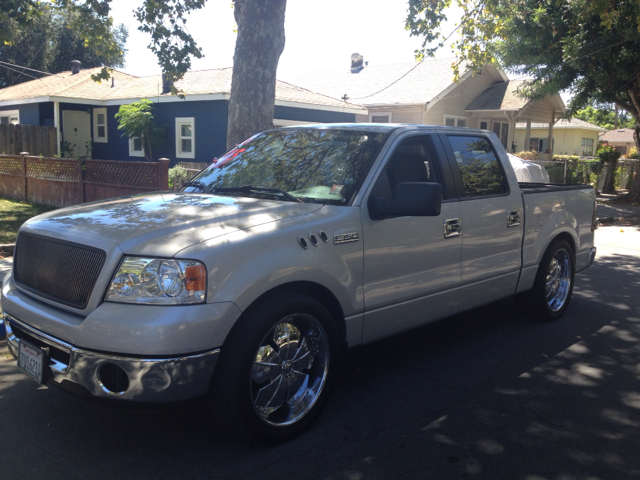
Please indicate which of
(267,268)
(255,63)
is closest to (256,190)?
(267,268)

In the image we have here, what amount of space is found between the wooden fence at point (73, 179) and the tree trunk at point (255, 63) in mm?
1902

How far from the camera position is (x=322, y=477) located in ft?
10.8

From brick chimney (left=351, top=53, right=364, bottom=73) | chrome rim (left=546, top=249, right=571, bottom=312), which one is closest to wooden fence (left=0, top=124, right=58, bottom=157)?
brick chimney (left=351, top=53, right=364, bottom=73)

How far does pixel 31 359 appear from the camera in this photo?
3457 mm

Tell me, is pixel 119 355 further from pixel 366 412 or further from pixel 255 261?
pixel 366 412

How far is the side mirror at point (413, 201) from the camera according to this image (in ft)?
13.0

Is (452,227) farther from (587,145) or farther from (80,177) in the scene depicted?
(587,145)

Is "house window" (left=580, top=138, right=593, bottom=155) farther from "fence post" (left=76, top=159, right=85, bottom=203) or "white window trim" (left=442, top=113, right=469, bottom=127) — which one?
"fence post" (left=76, top=159, right=85, bottom=203)

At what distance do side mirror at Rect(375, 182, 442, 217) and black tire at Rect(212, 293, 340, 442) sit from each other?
867 mm

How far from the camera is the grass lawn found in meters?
10.4

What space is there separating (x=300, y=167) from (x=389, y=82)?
23529 mm

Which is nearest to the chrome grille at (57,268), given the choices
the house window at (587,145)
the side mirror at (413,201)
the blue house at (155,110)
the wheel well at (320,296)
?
the wheel well at (320,296)

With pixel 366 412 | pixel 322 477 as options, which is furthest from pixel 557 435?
pixel 322 477

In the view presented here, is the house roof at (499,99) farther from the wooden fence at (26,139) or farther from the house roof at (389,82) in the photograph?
the wooden fence at (26,139)
